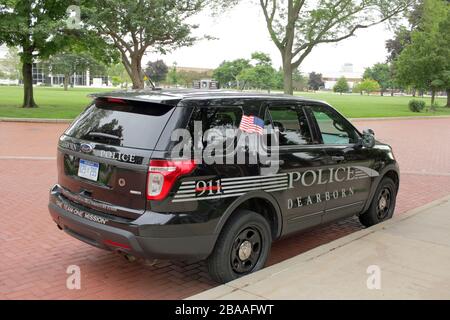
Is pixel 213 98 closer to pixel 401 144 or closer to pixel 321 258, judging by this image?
pixel 321 258

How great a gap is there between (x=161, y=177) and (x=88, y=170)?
83 centimetres

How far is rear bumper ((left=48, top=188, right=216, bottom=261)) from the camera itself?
3838mm

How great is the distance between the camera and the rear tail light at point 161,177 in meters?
3.80

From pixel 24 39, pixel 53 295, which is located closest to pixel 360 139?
pixel 53 295

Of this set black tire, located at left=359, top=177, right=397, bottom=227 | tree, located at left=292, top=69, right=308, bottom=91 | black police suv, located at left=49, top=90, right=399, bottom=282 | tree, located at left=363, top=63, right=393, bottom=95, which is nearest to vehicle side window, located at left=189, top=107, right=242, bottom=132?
black police suv, located at left=49, top=90, right=399, bottom=282

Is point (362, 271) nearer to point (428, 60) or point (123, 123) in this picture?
point (123, 123)

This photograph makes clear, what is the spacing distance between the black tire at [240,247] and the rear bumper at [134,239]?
16 centimetres

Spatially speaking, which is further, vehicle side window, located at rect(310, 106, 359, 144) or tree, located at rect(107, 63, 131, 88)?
tree, located at rect(107, 63, 131, 88)

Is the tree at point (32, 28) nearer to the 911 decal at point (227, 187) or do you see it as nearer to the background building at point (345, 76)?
the 911 decal at point (227, 187)

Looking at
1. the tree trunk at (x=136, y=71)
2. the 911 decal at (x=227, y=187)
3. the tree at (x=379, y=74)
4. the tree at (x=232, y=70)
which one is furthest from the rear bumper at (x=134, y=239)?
the tree at (x=379, y=74)

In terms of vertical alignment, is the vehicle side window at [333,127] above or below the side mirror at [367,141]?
above

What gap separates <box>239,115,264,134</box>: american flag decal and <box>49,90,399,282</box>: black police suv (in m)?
0.01

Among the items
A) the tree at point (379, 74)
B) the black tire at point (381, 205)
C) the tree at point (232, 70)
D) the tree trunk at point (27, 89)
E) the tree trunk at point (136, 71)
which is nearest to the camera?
the black tire at point (381, 205)

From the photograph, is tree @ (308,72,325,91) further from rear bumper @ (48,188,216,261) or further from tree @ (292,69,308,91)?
rear bumper @ (48,188,216,261)
